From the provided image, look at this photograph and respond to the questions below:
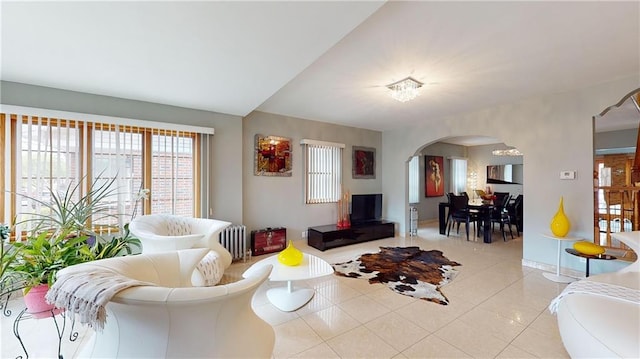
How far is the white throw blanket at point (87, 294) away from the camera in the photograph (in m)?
0.94

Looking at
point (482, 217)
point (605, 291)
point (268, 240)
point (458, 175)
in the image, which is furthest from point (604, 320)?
point (458, 175)

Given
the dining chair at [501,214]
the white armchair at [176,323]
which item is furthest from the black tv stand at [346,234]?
the white armchair at [176,323]

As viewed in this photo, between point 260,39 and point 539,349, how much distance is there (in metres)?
3.21

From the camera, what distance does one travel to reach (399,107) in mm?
4207

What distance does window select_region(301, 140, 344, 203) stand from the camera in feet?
16.6

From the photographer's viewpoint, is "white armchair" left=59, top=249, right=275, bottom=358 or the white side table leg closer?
"white armchair" left=59, top=249, right=275, bottom=358

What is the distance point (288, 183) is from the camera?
190 inches

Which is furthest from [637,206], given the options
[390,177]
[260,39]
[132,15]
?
[132,15]

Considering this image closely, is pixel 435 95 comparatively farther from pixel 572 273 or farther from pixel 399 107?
pixel 572 273

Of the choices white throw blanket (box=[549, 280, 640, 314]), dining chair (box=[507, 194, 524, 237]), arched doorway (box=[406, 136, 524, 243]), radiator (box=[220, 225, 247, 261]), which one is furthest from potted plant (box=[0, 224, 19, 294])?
dining chair (box=[507, 194, 524, 237])

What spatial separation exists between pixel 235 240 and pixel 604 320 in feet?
12.5

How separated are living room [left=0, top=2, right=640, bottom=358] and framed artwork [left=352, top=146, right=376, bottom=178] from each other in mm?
213

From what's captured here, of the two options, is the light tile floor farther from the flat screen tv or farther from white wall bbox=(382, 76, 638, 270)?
the flat screen tv

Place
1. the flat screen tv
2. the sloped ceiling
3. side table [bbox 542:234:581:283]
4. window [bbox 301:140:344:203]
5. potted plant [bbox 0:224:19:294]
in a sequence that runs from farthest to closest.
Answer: the flat screen tv, window [bbox 301:140:344:203], side table [bbox 542:234:581:283], the sloped ceiling, potted plant [bbox 0:224:19:294]
